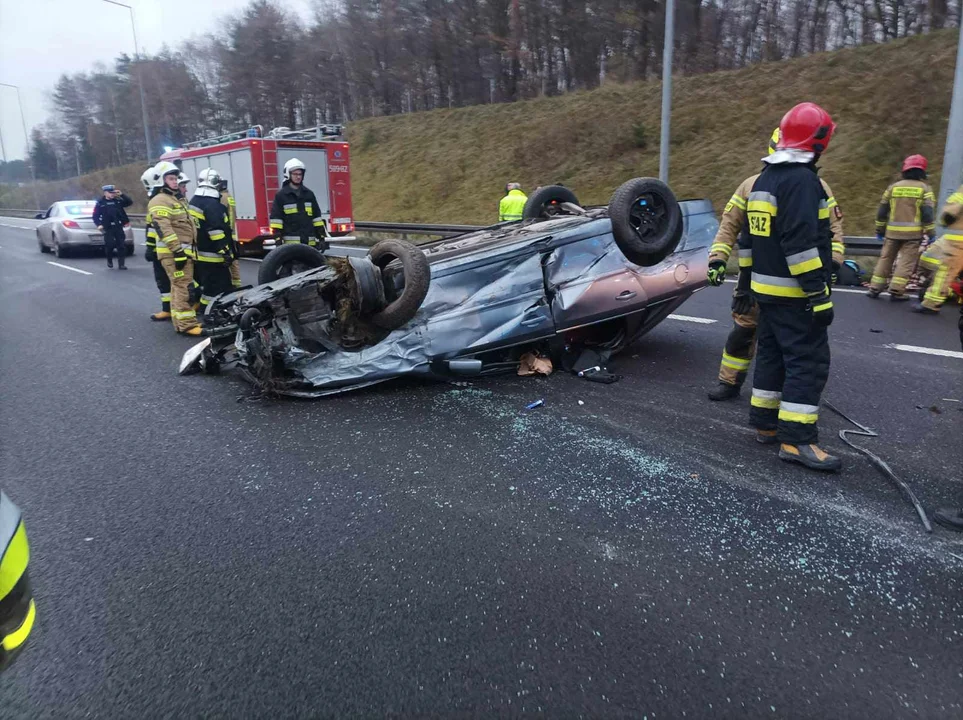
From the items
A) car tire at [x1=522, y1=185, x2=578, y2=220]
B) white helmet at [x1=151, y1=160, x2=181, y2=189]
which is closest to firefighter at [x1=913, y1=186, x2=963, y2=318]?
car tire at [x1=522, y1=185, x2=578, y2=220]

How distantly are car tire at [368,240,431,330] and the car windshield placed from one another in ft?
47.1

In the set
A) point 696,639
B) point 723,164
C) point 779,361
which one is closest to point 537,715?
point 696,639

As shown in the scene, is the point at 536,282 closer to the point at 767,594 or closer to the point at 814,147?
the point at 814,147

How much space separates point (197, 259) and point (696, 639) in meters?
6.80

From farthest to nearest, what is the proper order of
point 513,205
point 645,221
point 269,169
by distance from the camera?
point 269,169 < point 513,205 < point 645,221

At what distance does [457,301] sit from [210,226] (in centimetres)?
396

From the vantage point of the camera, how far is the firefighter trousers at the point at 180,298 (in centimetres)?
724

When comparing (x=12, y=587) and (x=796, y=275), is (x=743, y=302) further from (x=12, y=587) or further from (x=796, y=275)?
(x=12, y=587)

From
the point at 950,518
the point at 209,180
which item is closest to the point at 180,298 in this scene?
the point at 209,180

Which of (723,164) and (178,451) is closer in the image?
(178,451)

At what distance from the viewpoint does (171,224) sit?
7.26 metres

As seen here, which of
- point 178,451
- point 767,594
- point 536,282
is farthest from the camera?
point 536,282

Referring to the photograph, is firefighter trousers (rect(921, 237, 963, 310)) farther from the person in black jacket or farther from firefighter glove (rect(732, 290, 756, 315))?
the person in black jacket

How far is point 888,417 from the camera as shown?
416 cm
